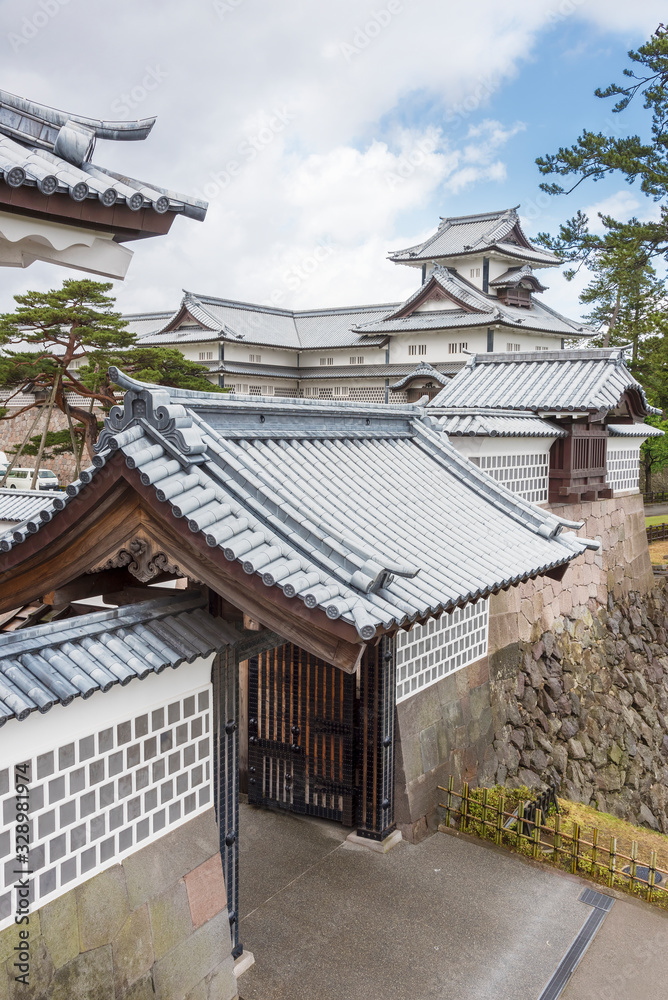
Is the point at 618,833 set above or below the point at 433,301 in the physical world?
below

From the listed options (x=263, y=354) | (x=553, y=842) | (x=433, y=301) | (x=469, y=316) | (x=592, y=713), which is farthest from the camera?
(x=263, y=354)

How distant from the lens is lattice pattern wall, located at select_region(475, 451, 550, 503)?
14039 millimetres

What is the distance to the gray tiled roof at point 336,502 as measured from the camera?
5434mm

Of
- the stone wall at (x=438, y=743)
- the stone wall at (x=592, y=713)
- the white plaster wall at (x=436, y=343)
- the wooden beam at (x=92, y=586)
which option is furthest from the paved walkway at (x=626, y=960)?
the white plaster wall at (x=436, y=343)

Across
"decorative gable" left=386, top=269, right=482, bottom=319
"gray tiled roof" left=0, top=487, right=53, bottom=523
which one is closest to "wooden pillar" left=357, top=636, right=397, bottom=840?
"gray tiled roof" left=0, top=487, right=53, bottom=523

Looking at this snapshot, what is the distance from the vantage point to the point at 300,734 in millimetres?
9875

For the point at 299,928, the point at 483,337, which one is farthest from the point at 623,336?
the point at 299,928

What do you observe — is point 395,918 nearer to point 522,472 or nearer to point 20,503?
point 522,472

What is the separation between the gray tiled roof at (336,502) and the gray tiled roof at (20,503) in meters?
7.19

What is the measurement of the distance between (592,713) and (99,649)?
12.8m

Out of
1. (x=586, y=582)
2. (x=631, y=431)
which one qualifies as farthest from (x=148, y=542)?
(x=631, y=431)

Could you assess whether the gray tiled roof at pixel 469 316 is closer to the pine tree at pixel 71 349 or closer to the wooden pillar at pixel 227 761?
the pine tree at pixel 71 349

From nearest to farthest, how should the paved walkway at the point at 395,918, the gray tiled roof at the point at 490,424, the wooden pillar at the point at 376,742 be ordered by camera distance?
the paved walkway at the point at 395,918 → the wooden pillar at the point at 376,742 → the gray tiled roof at the point at 490,424
